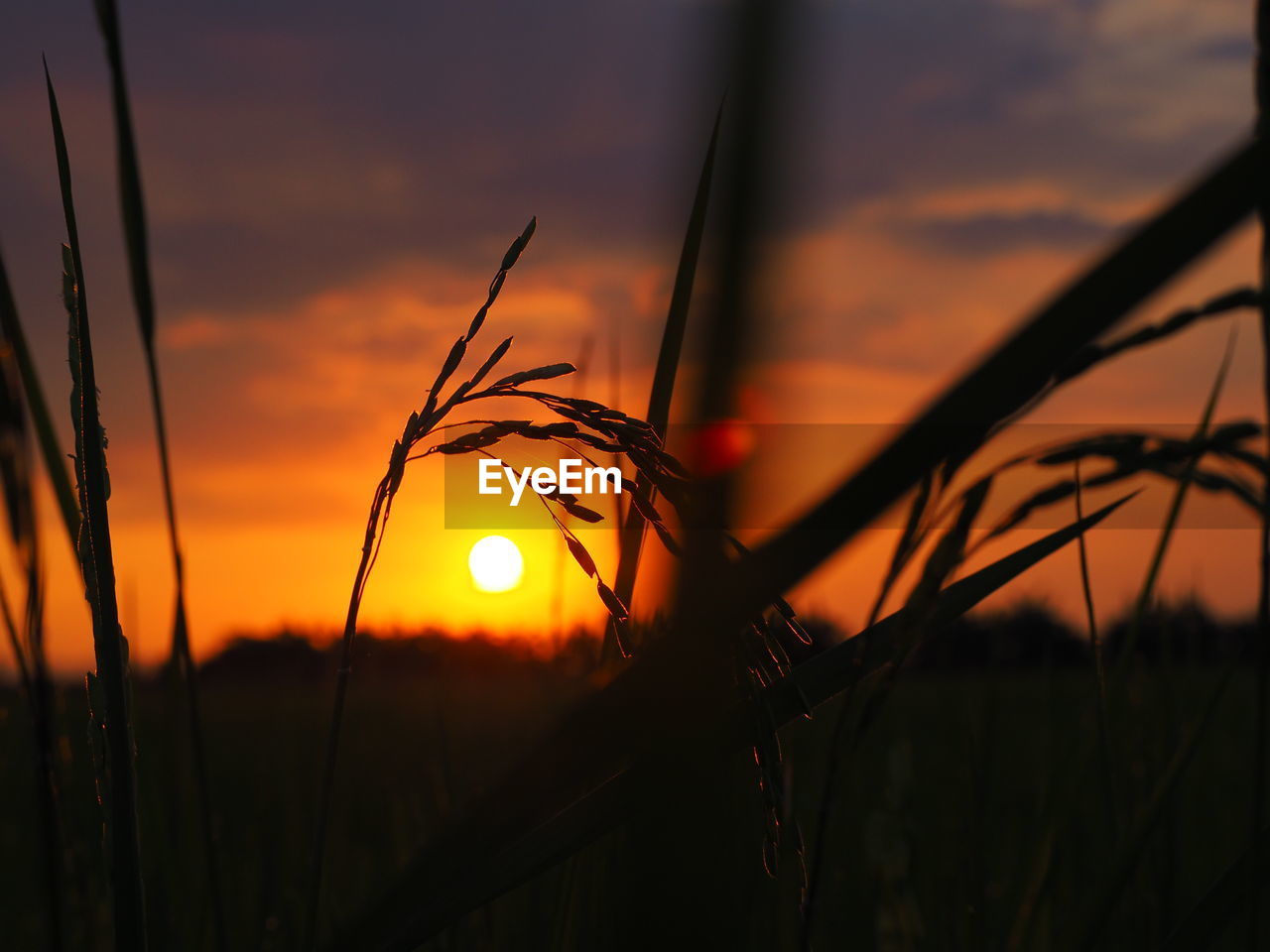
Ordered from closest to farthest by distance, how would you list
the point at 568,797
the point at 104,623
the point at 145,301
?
1. the point at 568,797
2. the point at 104,623
3. the point at 145,301

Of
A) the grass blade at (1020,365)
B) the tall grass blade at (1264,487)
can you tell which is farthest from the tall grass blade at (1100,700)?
the grass blade at (1020,365)

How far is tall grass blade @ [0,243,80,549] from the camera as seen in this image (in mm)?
992

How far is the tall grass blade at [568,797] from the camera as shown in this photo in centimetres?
39

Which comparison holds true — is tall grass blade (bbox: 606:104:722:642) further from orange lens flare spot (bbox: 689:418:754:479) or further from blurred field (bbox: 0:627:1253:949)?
orange lens flare spot (bbox: 689:418:754:479)

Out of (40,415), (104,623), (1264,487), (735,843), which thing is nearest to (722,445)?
(735,843)

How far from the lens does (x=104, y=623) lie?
2.45 feet

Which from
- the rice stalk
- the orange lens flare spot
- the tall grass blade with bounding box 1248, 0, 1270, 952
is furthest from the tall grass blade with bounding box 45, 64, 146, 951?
the tall grass blade with bounding box 1248, 0, 1270, 952

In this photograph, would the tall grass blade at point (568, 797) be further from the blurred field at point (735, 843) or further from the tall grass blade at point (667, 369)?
the tall grass blade at point (667, 369)

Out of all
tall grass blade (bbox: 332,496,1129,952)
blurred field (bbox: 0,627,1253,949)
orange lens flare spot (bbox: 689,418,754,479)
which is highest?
orange lens flare spot (bbox: 689,418,754,479)

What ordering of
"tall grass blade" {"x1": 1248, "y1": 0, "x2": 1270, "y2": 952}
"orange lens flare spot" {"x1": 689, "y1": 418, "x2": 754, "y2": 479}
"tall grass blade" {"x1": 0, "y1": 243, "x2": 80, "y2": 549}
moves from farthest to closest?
1. "tall grass blade" {"x1": 0, "y1": 243, "x2": 80, "y2": 549}
2. "tall grass blade" {"x1": 1248, "y1": 0, "x2": 1270, "y2": 952}
3. "orange lens flare spot" {"x1": 689, "y1": 418, "x2": 754, "y2": 479}

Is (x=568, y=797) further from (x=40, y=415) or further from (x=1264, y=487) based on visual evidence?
(x=40, y=415)

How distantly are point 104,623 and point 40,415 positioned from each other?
1.69 ft

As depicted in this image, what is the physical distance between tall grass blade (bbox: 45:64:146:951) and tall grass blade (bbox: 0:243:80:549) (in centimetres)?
24

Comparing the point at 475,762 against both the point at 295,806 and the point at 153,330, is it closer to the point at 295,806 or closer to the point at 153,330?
the point at 295,806
